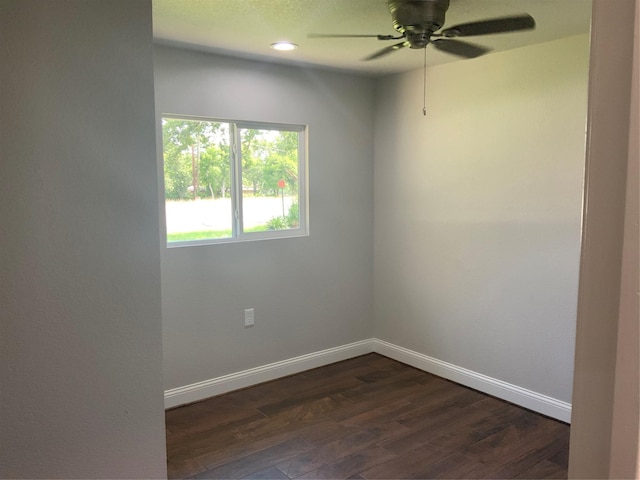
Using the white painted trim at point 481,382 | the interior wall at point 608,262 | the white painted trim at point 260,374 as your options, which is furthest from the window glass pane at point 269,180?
the interior wall at point 608,262

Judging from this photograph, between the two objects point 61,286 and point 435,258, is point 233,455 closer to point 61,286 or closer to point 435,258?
point 61,286

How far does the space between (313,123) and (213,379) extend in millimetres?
2056

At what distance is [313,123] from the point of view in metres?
3.89

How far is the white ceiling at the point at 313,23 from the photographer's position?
2352 millimetres

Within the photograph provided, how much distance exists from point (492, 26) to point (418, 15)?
349mm

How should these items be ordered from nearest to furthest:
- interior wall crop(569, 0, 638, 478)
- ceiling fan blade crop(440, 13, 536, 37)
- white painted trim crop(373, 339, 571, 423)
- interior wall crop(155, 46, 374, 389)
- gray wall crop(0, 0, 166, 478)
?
interior wall crop(569, 0, 638, 478)
gray wall crop(0, 0, 166, 478)
ceiling fan blade crop(440, 13, 536, 37)
white painted trim crop(373, 339, 571, 423)
interior wall crop(155, 46, 374, 389)

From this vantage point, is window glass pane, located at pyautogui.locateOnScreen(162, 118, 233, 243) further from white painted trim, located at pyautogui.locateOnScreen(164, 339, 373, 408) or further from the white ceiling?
white painted trim, located at pyautogui.locateOnScreen(164, 339, 373, 408)

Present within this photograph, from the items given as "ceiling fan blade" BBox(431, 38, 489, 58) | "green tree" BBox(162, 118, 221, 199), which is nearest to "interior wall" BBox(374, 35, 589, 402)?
"ceiling fan blade" BBox(431, 38, 489, 58)

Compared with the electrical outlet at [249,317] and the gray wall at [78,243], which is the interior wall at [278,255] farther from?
the gray wall at [78,243]

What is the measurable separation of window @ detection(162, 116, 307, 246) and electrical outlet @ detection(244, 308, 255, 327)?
0.54 m

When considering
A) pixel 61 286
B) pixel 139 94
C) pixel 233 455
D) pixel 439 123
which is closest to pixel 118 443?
pixel 61 286

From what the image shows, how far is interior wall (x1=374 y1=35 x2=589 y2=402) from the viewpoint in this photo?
3068 millimetres

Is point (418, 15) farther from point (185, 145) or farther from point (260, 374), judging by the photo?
point (260, 374)

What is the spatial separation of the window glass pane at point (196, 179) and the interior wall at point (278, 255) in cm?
12
